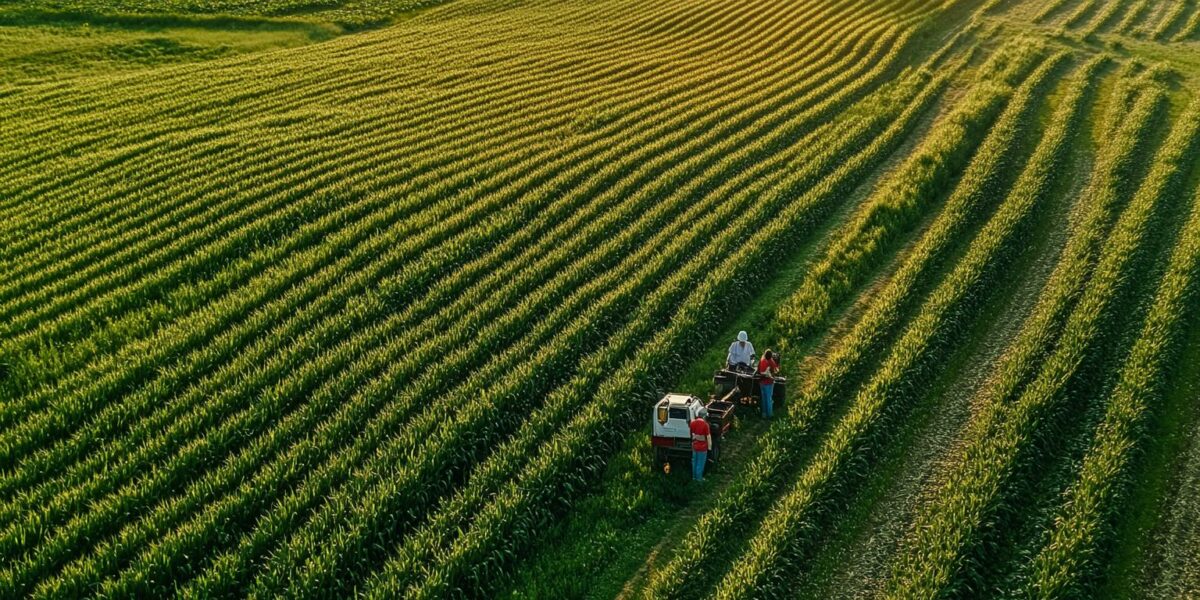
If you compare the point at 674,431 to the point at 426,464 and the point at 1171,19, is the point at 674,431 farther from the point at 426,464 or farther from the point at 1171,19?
the point at 1171,19

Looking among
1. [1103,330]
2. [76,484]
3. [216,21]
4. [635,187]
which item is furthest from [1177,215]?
[216,21]

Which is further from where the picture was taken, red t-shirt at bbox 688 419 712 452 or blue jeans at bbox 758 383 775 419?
blue jeans at bbox 758 383 775 419

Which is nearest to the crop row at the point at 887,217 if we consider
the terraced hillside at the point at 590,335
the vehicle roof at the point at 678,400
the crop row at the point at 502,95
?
the terraced hillside at the point at 590,335

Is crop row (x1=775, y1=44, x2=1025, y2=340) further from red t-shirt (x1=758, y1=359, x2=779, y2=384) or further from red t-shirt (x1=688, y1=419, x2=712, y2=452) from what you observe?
red t-shirt (x1=688, y1=419, x2=712, y2=452)

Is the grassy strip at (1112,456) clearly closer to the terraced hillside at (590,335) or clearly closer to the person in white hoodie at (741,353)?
the terraced hillside at (590,335)

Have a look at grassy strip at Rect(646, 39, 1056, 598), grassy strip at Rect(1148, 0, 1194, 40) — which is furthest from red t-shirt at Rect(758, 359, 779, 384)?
grassy strip at Rect(1148, 0, 1194, 40)
